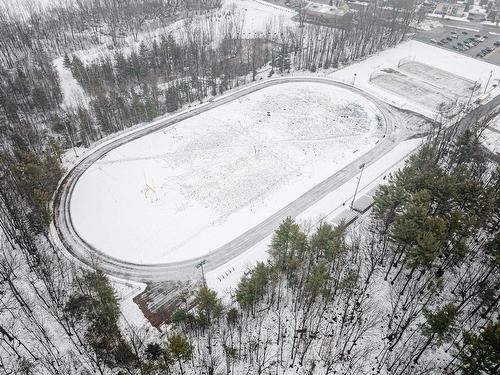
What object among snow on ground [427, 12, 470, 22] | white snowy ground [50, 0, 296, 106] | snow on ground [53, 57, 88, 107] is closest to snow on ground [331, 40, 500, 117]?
snow on ground [427, 12, 470, 22]

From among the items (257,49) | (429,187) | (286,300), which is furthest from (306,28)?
(286,300)

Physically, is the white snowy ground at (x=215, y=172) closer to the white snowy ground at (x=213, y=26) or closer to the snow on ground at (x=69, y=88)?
the snow on ground at (x=69, y=88)

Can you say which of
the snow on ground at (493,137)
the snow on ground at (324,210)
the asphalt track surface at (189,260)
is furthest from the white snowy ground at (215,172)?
the snow on ground at (493,137)

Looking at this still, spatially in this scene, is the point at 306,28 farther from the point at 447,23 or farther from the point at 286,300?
the point at 286,300

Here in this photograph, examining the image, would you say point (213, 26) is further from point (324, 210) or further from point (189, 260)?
point (189, 260)

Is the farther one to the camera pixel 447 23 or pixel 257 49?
pixel 447 23

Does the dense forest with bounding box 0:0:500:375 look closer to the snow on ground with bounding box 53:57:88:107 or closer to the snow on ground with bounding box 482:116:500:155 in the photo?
the snow on ground with bounding box 482:116:500:155

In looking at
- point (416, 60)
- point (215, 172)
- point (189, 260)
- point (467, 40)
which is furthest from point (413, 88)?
point (189, 260)
